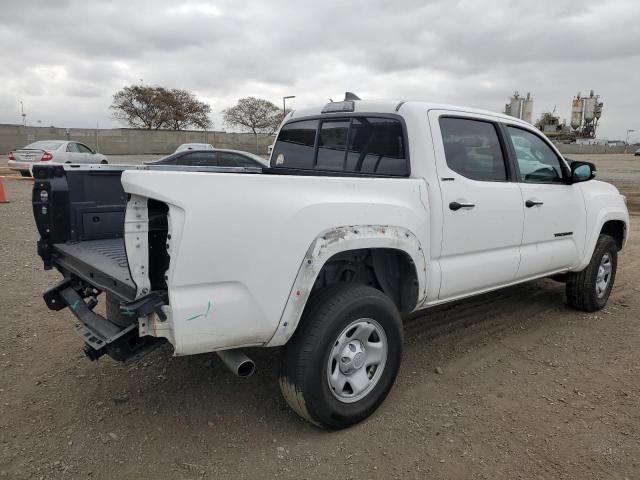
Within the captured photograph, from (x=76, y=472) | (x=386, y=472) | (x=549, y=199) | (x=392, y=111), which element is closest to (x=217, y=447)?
(x=76, y=472)

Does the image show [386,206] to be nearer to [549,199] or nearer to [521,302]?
[549,199]

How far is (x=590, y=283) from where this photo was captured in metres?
4.84

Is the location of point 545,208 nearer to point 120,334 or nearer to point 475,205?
point 475,205

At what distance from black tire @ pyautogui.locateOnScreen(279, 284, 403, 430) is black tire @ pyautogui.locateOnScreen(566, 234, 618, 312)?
2.87m

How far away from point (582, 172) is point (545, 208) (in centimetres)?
58

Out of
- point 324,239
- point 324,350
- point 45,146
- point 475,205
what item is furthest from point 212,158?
point 324,350

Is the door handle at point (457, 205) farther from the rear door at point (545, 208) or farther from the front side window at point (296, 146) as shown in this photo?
the front side window at point (296, 146)

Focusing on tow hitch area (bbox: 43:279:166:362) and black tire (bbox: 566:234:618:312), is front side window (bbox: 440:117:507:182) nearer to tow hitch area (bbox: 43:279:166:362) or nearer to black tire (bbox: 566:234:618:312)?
black tire (bbox: 566:234:618:312)

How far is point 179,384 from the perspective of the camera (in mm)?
3389

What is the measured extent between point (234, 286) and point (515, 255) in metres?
2.49

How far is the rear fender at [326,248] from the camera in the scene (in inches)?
97.4

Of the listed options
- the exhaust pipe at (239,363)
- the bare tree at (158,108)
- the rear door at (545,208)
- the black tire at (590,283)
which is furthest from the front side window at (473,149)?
the bare tree at (158,108)

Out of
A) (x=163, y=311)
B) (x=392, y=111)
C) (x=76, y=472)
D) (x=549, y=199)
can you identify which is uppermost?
(x=392, y=111)

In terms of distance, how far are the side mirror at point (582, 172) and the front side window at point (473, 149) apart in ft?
3.09
